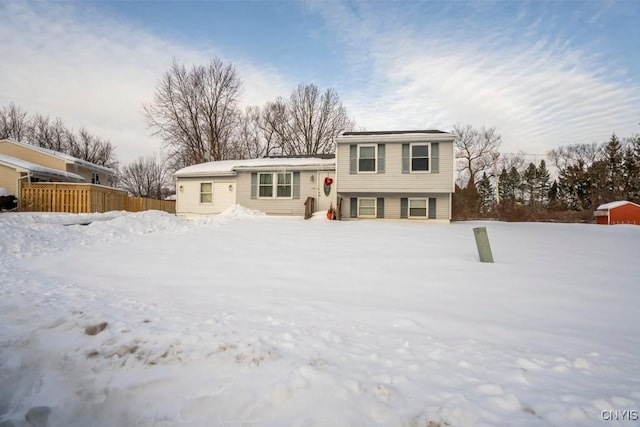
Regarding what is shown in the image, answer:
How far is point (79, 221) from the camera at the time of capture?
41.1 feet

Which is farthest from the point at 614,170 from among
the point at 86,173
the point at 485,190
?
the point at 86,173

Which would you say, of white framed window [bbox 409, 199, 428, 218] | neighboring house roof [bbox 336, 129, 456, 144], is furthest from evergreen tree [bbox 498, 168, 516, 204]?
neighboring house roof [bbox 336, 129, 456, 144]

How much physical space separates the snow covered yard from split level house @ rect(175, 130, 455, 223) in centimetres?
933

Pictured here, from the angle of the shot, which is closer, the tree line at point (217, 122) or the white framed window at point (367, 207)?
the white framed window at point (367, 207)

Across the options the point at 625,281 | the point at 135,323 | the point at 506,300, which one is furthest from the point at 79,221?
the point at 625,281

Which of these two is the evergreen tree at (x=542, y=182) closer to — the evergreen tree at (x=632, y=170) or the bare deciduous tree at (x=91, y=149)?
the evergreen tree at (x=632, y=170)

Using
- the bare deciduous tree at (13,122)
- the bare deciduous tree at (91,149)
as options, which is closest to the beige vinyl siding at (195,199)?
the bare deciduous tree at (91,149)

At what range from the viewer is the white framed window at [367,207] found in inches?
639

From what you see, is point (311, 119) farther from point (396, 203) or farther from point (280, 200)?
point (396, 203)

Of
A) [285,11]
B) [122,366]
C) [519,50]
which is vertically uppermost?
[285,11]

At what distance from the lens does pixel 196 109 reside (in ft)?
94.6

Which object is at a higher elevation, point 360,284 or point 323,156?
point 323,156

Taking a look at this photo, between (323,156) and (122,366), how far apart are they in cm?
1788

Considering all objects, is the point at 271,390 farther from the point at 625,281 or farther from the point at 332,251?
the point at 625,281
